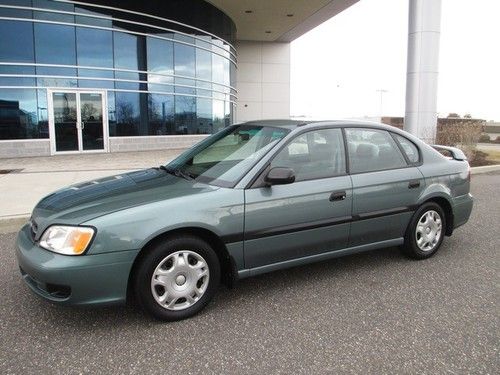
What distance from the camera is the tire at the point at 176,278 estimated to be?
10.5ft

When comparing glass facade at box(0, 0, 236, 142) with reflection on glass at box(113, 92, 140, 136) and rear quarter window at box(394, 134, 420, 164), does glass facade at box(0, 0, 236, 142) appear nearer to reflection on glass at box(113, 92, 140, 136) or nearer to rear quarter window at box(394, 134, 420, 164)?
reflection on glass at box(113, 92, 140, 136)

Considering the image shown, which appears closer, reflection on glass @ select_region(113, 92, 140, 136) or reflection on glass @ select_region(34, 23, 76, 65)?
reflection on glass @ select_region(34, 23, 76, 65)

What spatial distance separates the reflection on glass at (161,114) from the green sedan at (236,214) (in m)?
14.1

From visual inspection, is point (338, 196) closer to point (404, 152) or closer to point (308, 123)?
point (308, 123)

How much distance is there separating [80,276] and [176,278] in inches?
27.0

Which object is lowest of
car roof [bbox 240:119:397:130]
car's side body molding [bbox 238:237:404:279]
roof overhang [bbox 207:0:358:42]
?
car's side body molding [bbox 238:237:404:279]

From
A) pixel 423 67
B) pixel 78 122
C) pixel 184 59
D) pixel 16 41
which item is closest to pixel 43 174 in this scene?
pixel 78 122

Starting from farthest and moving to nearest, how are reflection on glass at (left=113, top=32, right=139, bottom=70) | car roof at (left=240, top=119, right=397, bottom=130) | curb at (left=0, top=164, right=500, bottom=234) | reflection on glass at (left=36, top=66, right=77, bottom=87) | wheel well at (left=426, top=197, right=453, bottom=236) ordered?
reflection on glass at (left=113, top=32, right=139, bottom=70)
reflection on glass at (left=36, top=66, right=77, bottom=87)
curb at (left=0, top=164, right=500, bottom=234)
wheel well at (left=426, top=197, right=453, bottom=236)
car roof at (left=240, top=119, right=397, bottom=130)

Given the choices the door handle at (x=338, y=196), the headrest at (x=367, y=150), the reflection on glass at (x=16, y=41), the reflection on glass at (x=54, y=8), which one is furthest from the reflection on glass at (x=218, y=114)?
the door handle at (x=338, y=196)

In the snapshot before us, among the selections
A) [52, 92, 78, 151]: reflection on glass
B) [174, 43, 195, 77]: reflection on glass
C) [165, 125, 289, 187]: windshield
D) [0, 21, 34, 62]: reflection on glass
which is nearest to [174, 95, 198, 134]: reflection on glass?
[174, 43, 195, 77]: reflection on glass

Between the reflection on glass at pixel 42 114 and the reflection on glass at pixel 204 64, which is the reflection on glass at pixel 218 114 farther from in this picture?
the reflection on glass at pixel 42 114

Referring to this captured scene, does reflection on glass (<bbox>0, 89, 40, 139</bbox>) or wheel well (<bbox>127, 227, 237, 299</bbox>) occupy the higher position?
reflection on glass (<bbox>0, 89, 40, 139</bbox>)

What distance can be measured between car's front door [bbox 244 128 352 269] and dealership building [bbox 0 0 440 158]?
1319cm

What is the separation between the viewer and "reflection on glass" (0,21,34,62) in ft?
47.6
